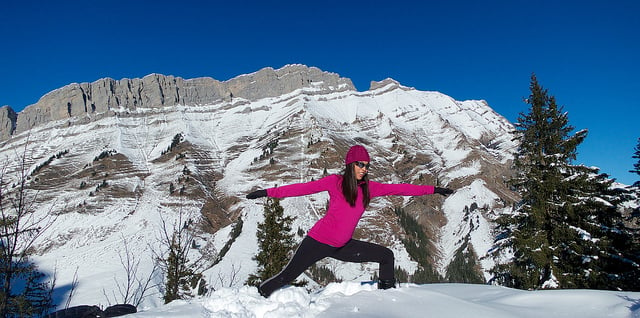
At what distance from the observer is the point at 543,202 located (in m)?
13.1

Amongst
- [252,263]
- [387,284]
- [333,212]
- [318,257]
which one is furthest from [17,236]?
[252,263]

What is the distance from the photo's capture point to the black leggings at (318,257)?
5.18 m

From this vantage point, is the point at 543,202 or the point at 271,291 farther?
the point at 543,202

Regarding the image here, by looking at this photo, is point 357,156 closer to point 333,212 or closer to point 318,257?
point 333,212

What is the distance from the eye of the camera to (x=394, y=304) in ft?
15.3

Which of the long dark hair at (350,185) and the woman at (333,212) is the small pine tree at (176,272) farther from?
the long dark hair at (350,185)

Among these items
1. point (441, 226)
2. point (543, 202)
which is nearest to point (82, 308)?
point (543, 202)

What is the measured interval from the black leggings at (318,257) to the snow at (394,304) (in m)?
0.17

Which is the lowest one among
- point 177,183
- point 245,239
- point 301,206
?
point 245,239

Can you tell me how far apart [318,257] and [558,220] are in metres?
11.3

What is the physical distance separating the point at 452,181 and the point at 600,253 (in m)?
181

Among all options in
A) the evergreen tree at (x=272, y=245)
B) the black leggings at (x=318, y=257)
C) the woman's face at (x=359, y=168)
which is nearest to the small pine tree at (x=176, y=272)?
the evergreen tree at (x=272, y=245)

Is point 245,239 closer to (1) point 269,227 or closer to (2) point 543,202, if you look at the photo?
(1) point 269,227

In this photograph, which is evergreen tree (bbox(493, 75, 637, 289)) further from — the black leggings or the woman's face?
the woman's face
